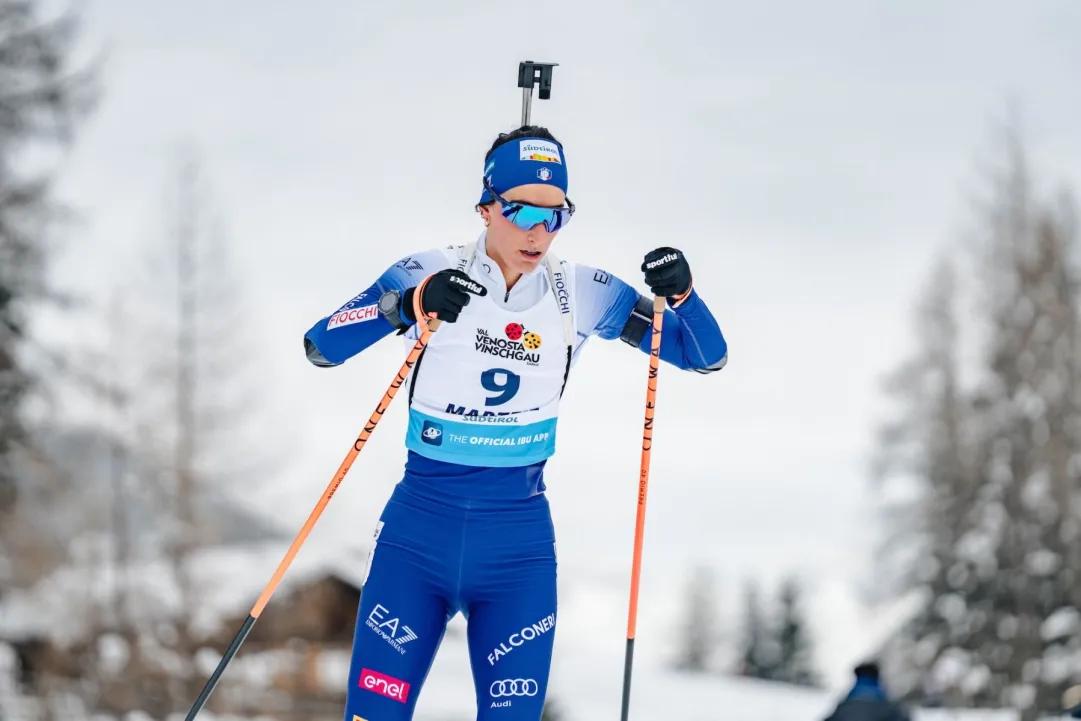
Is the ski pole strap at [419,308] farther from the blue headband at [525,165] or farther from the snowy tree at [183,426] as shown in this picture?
the snowy tree at [183,426]

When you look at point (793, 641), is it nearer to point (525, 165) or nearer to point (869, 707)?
point (525, 165)

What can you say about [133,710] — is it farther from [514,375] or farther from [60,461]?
[514,375]

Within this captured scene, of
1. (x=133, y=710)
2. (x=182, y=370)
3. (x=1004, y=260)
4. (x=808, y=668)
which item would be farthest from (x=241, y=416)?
(x=808, y=668)

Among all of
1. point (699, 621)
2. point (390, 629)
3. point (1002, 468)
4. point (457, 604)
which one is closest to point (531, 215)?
point (457, 604)

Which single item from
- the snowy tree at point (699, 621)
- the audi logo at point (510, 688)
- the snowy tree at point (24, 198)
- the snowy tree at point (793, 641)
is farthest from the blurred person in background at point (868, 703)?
the snowy tree at point (699, 621)

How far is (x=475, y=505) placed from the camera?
3.96 metres

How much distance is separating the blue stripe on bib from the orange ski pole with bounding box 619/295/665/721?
1.53 ft

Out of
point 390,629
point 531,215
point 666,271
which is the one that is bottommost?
point 390,629

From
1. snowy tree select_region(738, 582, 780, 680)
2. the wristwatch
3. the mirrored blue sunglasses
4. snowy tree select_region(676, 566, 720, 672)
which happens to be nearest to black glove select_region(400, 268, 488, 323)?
the wristwatch

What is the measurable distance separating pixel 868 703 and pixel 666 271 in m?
1.41

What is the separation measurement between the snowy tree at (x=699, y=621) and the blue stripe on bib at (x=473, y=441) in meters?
39.4

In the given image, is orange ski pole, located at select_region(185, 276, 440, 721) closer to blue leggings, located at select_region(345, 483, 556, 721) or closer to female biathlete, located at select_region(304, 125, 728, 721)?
female biathlete, located at select_region(304, 125, 728, 721)

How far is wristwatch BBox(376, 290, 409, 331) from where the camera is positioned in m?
3.99

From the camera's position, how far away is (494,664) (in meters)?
3.86
